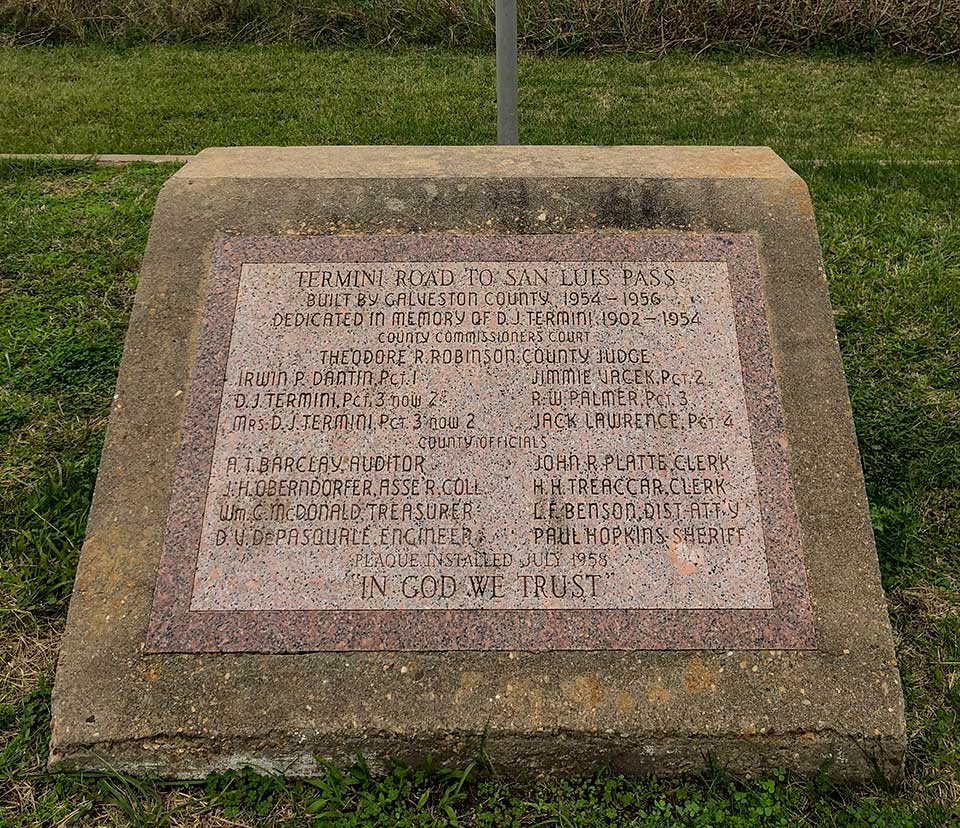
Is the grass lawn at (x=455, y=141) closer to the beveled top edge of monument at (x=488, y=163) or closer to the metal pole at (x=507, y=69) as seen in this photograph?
the beveled top edge of monument at (x=488, y=163)

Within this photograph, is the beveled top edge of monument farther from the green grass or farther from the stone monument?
the green grass

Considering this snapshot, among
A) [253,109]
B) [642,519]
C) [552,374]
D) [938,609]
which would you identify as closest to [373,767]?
[642,519]

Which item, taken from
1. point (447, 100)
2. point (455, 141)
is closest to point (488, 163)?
point (455, 141)

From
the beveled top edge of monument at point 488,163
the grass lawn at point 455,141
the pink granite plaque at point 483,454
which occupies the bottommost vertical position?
the grass lawn at point 455,141

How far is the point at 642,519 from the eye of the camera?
239 centimetres

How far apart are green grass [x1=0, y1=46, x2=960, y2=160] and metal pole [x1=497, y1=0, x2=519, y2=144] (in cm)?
174

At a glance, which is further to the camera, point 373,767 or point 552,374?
point 552,374

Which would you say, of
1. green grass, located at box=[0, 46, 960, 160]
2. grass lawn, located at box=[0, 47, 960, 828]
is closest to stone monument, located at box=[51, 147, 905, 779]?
grass lawn, located at box=[0, 47, 960, 828]

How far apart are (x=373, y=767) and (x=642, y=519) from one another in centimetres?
100

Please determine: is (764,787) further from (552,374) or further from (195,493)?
(195,493)

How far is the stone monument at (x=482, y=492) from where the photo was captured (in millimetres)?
2199

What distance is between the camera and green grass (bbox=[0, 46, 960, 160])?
5.73 meters

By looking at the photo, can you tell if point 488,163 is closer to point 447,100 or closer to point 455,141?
point 455,141

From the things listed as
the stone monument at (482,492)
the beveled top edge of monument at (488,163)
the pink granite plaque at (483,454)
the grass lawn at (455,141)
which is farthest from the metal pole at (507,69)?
the grass lawn at (455,141)
